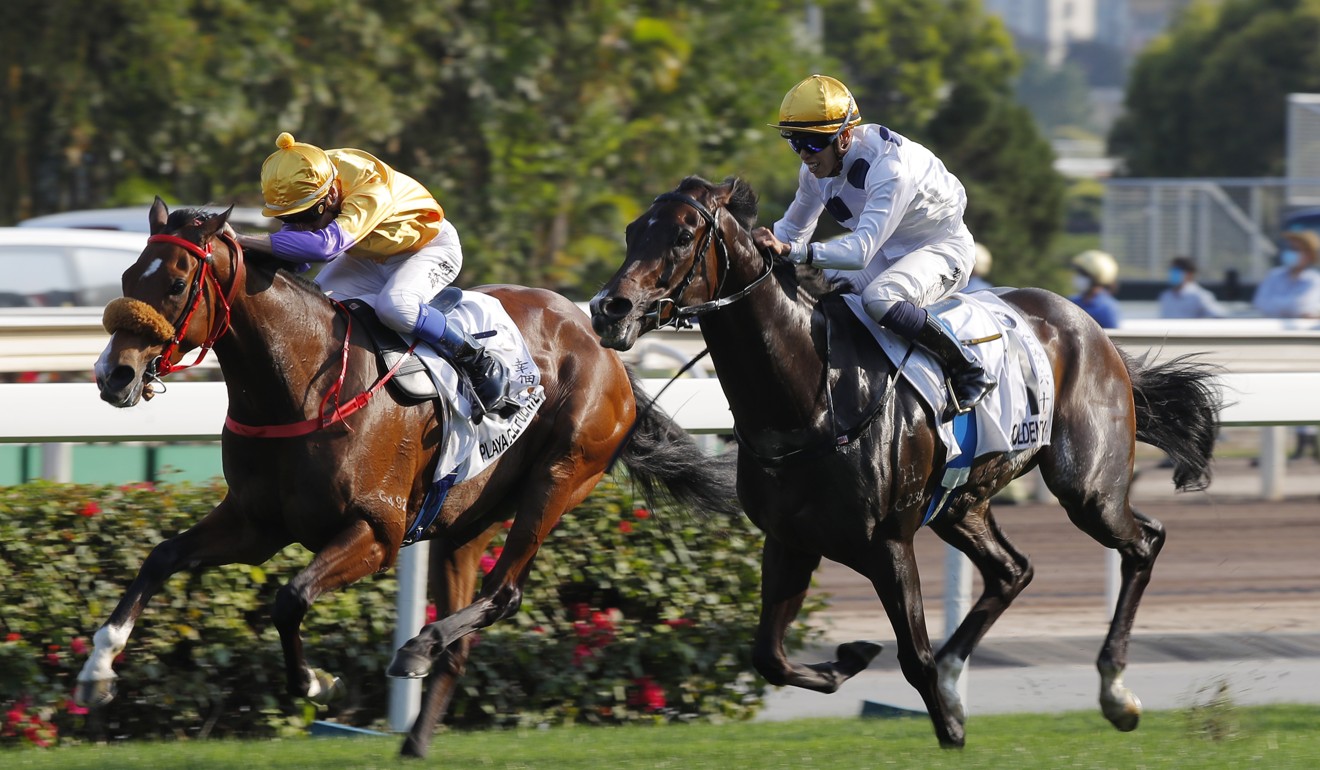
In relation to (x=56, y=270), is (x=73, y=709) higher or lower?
lower

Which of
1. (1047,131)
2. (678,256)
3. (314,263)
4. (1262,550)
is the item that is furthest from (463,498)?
(1047,131)

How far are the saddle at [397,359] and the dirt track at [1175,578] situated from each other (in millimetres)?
2329

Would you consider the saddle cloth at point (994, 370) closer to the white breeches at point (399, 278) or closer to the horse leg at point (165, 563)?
the white breeches at point (399, 278)

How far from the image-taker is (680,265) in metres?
4.52

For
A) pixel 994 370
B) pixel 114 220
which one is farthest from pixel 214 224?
pixel 114 220

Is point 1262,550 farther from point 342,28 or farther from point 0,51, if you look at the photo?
point 0,51

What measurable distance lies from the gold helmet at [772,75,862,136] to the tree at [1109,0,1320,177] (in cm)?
3029

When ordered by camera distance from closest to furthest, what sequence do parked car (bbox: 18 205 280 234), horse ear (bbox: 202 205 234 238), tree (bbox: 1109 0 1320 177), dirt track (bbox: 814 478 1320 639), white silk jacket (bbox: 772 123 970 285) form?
horse ear (bbox: 202 205 234 238), white silk jacket (bbox: 772 123 970 285), dirt track (bbox: 814 478 1320 639), parked car (bbox: 18 205 280 234), tree (bbox: 1109 0 1320 177)

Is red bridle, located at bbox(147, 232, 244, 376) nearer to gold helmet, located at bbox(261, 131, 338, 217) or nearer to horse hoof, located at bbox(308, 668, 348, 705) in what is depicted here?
gold helmet, located at bbox(261, 131, 338, 217)

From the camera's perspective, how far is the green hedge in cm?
541

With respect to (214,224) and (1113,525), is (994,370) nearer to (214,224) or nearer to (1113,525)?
(1113,525)

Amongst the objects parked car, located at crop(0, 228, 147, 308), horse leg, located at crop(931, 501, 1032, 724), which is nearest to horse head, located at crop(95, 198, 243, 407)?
horse leg, located at crop(931, 501, 1032, 724)

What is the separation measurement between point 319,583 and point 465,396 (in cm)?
80

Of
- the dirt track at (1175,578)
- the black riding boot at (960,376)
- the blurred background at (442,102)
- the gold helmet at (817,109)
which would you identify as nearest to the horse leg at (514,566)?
the black riding boot at (960,376)
